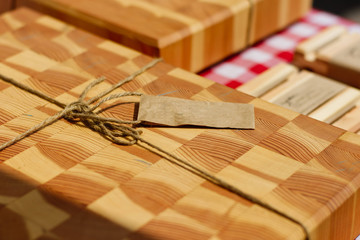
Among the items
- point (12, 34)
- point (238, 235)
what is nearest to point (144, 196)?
point (238, 235)

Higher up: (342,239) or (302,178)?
(302,178)

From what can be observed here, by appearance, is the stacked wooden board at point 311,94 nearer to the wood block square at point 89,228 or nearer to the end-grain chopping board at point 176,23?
the end-grain chopping board at point 176,23

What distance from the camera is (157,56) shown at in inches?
45.6

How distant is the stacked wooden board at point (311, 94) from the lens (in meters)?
1.08

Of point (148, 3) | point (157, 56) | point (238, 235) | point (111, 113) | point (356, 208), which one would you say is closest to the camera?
point (238, 235)

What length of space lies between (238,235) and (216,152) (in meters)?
0.18

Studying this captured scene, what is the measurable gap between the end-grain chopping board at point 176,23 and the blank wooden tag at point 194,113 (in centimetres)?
25

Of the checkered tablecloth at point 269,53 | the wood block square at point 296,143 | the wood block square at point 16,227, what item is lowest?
the checkered tablecloth at point 269,53

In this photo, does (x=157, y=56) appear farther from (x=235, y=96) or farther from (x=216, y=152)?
(x=216, y=152)

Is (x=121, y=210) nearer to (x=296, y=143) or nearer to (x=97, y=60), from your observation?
(x=296, y=143)

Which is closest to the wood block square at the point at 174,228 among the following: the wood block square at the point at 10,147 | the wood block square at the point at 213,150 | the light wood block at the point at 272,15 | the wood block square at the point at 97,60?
the wood block square at the point at 213,150

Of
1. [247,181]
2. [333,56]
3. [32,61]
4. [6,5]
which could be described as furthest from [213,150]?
[6,5]

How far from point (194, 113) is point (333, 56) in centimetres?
→ 52

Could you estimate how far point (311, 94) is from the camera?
1.13 meters
